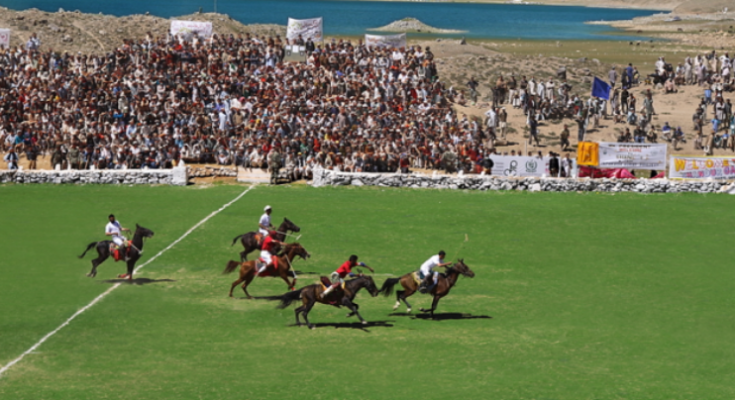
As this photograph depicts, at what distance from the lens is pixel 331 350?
24.3 meters

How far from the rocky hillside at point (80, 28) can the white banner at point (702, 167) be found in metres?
52.3

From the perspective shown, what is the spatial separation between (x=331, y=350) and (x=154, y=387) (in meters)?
4.69

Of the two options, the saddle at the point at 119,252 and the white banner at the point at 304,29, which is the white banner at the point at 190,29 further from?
the saddle at the point at 119,252

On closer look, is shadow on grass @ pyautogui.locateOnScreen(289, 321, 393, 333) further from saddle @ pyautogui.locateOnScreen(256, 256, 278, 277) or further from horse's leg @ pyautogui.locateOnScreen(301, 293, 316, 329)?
saddle @ pyautogui.locateOnScreen(256, 256, 278, 277)

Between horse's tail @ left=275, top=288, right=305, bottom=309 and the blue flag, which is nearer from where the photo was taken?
horse's tail @ left=275, top=288, right=305, bottom=309

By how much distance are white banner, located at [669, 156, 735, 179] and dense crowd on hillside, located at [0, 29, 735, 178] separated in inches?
215

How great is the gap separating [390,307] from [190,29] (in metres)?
36.9

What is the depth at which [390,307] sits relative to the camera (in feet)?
93.7

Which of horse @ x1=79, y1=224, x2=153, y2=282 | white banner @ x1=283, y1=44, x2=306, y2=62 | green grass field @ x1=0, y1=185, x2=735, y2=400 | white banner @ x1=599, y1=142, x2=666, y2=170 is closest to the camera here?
green grass field @ x1=0, y1=185, x2=735, y2=400

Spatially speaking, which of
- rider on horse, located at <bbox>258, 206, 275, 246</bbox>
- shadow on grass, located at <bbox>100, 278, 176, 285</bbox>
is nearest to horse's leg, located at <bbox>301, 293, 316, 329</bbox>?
rider on horse, located at <bbox>258, 206, 275, 246</bbox>

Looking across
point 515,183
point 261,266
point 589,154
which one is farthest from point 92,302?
point 589,154

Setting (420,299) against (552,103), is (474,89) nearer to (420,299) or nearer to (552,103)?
(552,103)

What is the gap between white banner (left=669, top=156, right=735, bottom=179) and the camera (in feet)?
154

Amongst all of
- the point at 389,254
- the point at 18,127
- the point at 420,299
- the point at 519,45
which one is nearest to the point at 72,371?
the point at 420,299
